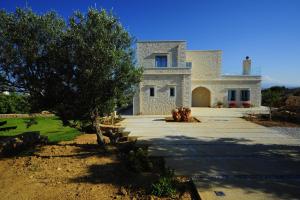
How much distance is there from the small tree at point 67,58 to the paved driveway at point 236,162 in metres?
3.34

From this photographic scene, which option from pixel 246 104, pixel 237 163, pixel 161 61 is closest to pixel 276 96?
pixel 246 104

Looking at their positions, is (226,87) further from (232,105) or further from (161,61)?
(161,61)

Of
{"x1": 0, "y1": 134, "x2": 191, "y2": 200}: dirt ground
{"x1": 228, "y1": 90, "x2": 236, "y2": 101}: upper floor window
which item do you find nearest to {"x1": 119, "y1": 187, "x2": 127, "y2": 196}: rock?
{"x1": 0, "y1": 134, "x2": 191, "y2": 200}: dirt ground

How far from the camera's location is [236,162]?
8.47 metres

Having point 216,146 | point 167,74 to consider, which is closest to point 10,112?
point 167,74

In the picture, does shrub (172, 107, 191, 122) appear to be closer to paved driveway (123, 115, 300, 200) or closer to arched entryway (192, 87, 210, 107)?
paved driveway (123, 115, 300, 200)

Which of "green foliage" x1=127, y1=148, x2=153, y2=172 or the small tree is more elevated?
the small tree

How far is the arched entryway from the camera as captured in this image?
3622 centimetres

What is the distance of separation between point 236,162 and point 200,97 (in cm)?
2852

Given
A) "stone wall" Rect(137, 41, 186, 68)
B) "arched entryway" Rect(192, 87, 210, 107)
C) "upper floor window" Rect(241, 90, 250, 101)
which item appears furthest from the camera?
"arched entryway" Rect(192, 87, 210, 107)

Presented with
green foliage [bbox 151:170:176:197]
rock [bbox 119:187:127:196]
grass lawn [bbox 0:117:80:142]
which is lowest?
rock [bbox 119:187:127:196]

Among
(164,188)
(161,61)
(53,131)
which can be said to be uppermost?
(161,61)

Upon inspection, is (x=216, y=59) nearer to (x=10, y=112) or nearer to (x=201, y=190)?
(x=10, y=112)

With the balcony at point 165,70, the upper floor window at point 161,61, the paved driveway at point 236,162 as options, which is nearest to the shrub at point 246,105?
the balcony at point 165,70
